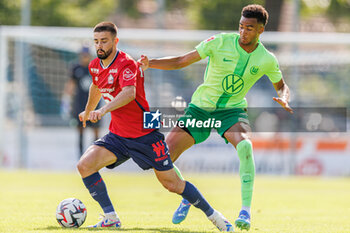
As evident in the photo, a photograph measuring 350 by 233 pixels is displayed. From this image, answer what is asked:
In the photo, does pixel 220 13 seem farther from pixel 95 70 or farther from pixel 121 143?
pixel 121 143

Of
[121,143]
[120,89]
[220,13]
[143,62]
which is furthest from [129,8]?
[121,143]

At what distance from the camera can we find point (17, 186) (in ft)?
38.0

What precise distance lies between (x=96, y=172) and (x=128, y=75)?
3.21 feet

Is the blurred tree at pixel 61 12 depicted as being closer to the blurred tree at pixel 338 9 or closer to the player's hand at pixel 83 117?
the blurred tree at pixel 338 9

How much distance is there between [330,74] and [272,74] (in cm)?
1062

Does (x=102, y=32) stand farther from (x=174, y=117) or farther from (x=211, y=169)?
(x=211, y=169)

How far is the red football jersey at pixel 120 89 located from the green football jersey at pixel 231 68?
1.02m

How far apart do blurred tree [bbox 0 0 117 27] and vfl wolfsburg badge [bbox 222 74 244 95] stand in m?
10.9

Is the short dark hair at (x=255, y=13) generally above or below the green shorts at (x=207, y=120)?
above

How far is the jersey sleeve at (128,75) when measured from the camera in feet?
20.5

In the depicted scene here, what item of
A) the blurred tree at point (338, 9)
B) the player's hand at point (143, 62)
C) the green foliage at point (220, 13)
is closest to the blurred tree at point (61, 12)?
the green foliage at point (220, 13)

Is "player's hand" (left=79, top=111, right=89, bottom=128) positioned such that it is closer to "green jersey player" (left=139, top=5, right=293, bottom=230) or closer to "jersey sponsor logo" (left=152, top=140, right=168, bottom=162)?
"jersey sponsor logo" (left=152, top=140, right=168, bottom=162)

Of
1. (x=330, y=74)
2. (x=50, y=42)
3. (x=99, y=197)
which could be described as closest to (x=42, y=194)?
(x=99, y=197)

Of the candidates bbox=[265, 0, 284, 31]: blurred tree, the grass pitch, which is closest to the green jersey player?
the grass pitch
